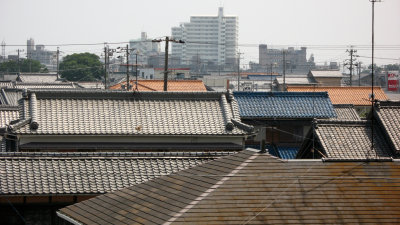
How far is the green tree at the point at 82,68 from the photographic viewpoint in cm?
11027

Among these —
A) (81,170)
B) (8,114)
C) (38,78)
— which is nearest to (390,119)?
(81,170)

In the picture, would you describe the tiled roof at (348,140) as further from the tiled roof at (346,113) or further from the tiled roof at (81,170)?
the tiled roof at (346,113)

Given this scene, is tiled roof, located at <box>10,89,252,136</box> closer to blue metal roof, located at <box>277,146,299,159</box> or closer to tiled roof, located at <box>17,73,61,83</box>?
blue metal roof, located at <box>277,146,299,159</box>

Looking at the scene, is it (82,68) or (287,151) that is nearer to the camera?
(287,151)

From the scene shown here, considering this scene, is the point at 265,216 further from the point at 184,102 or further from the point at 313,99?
the point at 313,99

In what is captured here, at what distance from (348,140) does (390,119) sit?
1763 mm

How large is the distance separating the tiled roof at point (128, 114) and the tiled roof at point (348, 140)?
8.92 ft

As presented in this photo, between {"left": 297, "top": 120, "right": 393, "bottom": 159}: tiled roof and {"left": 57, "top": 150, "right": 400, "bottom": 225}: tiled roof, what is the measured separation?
8173mm

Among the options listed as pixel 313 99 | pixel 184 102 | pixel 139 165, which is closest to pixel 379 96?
pixel 313 99

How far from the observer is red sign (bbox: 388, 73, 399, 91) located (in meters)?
84.6

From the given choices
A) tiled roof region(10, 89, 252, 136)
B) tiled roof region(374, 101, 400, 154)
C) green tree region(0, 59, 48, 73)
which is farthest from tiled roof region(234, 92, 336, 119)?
green tree region(0, 59, 48, 73)

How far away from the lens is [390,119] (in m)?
23.2

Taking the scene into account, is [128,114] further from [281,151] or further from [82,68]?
[82,68]

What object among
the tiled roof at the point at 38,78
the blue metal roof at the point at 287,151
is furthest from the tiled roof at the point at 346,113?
the tiled roof at the point at 38,78
